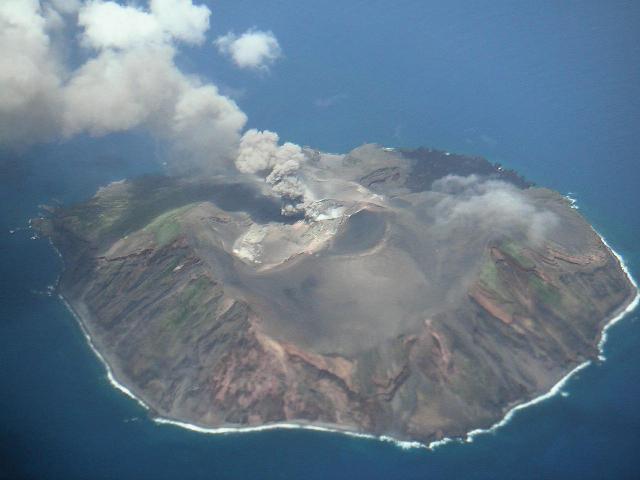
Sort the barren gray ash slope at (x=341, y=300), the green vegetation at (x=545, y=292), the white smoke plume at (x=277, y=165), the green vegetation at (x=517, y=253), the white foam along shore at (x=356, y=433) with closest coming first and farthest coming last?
the white foam along shore at (x=356, y=433)
the barren gray ash slope at (x=341, y=300)
the green vegetation at (x=545, y=292)
the green vegetation at (x=517, y=253)
the white smoke plume at (x=277, y=165)

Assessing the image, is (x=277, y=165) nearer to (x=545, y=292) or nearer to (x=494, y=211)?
(x=494, y=211)

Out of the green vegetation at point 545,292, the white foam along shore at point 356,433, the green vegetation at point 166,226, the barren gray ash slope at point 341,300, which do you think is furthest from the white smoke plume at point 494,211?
the green vegetation at point 166,226

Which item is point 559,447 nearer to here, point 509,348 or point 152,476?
point 509,348

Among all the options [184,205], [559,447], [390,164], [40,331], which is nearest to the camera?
[559,447]

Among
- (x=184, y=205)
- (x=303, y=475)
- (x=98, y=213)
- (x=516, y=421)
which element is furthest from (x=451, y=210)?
(x=98, y=213)

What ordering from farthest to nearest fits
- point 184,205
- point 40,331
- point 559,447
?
point 184,205, point 40,331, point 559,447

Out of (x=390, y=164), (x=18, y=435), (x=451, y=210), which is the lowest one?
(x=18, y=435)

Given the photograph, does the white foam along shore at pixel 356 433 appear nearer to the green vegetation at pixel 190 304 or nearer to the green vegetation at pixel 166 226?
the green vegetation at pixel 190 304
